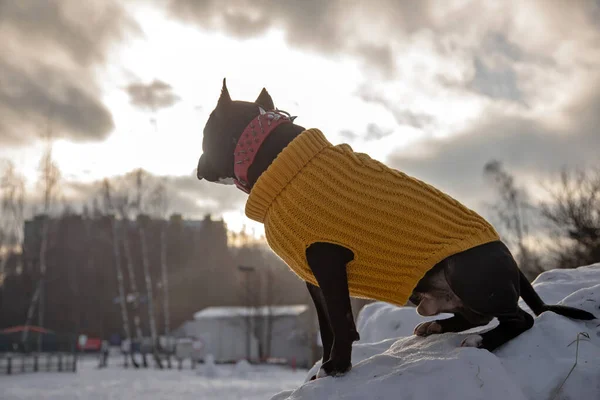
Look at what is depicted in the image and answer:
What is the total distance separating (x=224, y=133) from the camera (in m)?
2.61

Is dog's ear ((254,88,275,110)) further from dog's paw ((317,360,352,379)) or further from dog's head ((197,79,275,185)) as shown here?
dog's paw ((317,360,352,379))

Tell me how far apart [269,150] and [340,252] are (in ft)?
2.02

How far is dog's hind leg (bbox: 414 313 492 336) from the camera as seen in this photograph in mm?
2539

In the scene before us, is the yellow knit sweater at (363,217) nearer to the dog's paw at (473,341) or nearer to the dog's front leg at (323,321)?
the dog's front leg at (323,321)

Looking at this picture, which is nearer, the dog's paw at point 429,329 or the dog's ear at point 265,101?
the dog's paw at point 429,329

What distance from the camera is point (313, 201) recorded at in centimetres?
228

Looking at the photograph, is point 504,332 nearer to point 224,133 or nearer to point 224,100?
point 224,133

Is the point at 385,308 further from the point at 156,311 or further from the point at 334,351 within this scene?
the point at 156,311

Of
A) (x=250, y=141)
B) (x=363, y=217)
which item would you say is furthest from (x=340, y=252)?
(x=250, y=141)

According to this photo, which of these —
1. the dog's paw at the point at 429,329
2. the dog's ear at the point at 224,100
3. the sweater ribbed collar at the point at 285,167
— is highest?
the dog's ear at the point at 224,100

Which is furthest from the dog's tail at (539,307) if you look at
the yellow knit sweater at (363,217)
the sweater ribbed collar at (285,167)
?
the sweater ribbed collar at (285,167)

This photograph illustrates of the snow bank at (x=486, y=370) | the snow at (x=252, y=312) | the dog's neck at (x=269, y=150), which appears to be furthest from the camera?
the snow at (x=252, y=312)

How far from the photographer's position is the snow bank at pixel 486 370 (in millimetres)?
1845

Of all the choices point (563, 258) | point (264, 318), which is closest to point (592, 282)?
point (563, 258)
